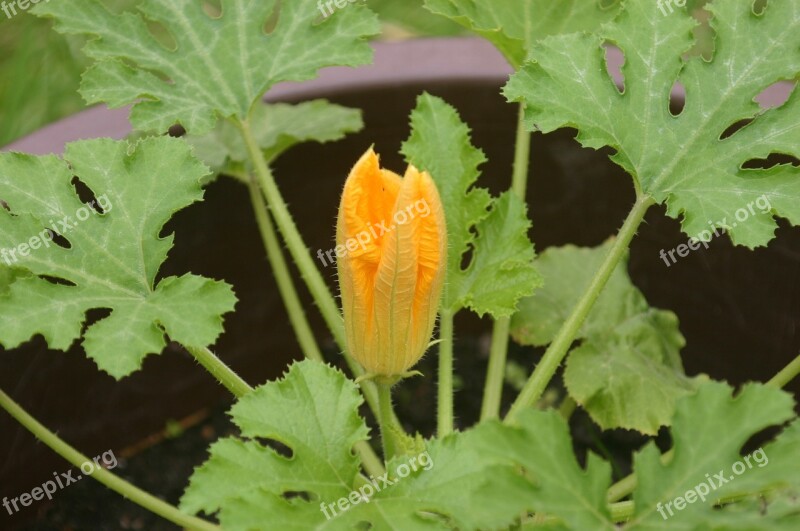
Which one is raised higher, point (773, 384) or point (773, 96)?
point (773, 96)

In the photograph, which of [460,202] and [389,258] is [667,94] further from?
[389,258]

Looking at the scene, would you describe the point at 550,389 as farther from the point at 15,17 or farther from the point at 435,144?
the point at 15,17

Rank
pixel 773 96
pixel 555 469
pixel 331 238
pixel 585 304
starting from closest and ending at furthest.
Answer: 1. pixel 555 469
2. pixel 585 304
3. pixel 773 96
4. pixel 331 238

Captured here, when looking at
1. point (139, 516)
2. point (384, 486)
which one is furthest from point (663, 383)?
point (139, 516)

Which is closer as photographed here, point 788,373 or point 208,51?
point 788,373

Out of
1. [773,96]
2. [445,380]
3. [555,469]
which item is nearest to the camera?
[555,469]

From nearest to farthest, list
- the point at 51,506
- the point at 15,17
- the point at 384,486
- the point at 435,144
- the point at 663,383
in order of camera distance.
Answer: the point at 384,486
the point at 435,144
the point at 663,383
the point at 51,506
the point at 15,17

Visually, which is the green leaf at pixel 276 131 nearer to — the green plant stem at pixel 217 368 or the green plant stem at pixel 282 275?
the green plant stem at pixel 282 275

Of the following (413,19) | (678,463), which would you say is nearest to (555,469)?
(678,463)
